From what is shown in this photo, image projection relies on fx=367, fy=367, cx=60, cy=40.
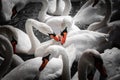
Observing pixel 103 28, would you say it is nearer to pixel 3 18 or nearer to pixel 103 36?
pixel 103 36

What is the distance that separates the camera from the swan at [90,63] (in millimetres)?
4262

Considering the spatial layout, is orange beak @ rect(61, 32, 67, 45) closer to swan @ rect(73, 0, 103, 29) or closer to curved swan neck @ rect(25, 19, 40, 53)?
curved swan neck @ rect(25, 19, 40, 53)

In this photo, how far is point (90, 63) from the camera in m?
4.35

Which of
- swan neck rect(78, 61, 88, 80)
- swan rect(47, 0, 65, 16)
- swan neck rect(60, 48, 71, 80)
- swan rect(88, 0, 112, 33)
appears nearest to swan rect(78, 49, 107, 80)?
swan neck rect(78, 61, 88, 80)

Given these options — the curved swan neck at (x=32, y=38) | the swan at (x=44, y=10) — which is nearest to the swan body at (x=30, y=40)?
the curved swan neck at (x=32, y=38)

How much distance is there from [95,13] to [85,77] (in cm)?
198

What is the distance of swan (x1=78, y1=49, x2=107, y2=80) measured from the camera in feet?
14.0

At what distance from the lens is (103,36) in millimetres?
5293

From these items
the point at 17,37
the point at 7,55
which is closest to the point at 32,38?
the point at 17,37

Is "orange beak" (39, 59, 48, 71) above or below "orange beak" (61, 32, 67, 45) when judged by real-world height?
below

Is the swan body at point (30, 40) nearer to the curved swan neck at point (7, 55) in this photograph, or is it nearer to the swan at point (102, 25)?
the curved swan neck at point (7, 55)

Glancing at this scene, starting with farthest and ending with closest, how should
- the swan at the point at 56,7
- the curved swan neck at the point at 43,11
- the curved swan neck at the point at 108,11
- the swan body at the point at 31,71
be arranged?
the swan at the point at 56,7, the curved swan neck at the point at 43,11, the curved swan neck at the point at 108,11, the swan body at the point at 31,71

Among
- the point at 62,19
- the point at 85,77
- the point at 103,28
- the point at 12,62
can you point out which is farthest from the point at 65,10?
the point at 85,77

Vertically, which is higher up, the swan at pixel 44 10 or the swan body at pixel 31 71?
the swan at pixel 44 10
